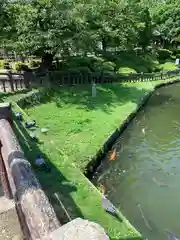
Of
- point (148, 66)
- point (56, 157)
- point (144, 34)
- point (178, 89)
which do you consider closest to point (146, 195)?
point (56, 157)

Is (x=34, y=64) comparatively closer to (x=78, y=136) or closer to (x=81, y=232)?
(x=78, y=136)

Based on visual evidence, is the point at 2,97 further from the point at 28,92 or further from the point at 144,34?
the point at 144,34

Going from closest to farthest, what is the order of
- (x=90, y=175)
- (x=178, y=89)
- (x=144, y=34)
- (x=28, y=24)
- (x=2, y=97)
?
1. (x=90, y=175)
2. (x=2, y=97)
3. (x=28, y=24)
4. (x=178, y=89)
5. (x=144, y=34)

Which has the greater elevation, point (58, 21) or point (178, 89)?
point (58, 21)

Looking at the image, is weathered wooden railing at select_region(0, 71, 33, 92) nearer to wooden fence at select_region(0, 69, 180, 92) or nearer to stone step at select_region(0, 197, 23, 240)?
wooden fence at select_region(0, 69, 180, 92)

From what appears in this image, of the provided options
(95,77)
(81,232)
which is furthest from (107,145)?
(81,232)

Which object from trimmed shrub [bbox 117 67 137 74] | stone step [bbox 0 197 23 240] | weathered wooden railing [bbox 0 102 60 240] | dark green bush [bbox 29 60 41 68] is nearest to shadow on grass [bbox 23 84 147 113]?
dark green bush [bbox 29 60 41 68]
